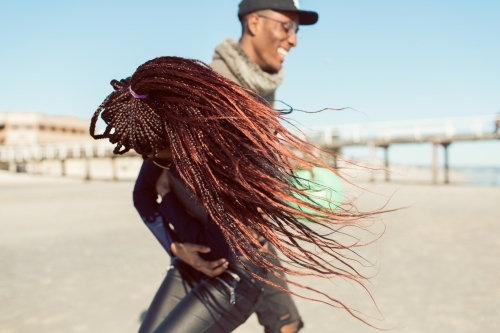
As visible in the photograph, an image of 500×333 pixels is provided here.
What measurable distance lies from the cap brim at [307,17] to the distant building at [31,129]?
192 ft

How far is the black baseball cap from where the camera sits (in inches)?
79.7

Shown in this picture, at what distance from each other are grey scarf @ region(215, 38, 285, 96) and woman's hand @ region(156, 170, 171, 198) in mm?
459

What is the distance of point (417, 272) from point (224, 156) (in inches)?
175

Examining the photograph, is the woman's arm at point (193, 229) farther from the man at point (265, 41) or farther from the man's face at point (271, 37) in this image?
the man's face at point (271, 37)

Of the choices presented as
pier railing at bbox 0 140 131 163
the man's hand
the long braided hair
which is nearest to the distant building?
pier railing at bbox 0 140 131 163

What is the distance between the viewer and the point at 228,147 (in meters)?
1.38

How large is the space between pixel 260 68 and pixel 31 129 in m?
60.0

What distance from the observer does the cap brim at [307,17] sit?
6.93 ft

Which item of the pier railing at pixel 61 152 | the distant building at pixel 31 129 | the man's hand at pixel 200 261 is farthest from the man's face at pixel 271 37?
the distant building at pixel 31 129

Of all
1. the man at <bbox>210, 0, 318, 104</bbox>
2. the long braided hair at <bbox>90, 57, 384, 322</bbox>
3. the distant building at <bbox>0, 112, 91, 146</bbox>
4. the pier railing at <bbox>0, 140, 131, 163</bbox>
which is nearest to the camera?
the long braided hair at <bbox>90, 57, 384, 322</bbox>

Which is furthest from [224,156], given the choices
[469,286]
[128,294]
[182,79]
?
[469,286]

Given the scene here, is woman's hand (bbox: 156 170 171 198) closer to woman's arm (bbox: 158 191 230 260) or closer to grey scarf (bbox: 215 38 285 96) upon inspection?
woman's arm (bbox: 158 191 230 260)

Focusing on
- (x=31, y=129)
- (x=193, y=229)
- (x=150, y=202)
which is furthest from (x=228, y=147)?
(x=31, y=129)

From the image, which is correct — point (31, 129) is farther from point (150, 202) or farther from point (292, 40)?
point (292, 40)
